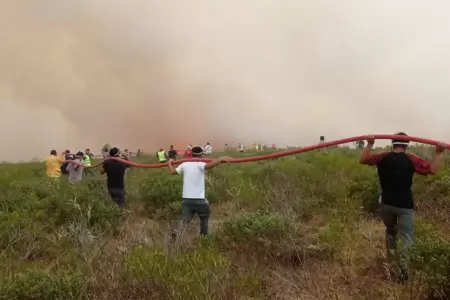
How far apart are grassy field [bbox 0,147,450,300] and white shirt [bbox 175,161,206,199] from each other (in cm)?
69

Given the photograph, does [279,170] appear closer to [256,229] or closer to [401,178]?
[256,229]

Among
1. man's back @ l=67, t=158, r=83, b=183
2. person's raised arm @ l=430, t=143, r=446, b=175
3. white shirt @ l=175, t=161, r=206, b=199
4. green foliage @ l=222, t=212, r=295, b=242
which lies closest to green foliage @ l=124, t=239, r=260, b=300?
green foliage @ l=222, t=212, r=295, b=242

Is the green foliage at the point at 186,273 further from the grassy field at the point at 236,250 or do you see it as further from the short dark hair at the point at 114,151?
the short dark hair at the point at 114,151

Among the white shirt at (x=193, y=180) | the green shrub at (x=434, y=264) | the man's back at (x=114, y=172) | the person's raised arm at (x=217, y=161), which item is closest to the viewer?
the green shrub at (x=434, y=264)

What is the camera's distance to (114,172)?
9898mm

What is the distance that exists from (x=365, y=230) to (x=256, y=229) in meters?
1.96

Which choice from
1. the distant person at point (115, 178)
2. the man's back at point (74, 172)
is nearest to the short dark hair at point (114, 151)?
the distant person at point (115, 178)

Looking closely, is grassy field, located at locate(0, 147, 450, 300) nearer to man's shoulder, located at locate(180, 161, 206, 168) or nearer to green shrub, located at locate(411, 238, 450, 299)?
green shrub, located at locate(411, 238, 450, 299)

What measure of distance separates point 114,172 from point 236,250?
4.49m

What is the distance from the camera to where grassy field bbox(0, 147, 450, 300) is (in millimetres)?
4629

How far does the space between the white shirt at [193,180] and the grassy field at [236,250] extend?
693 mm

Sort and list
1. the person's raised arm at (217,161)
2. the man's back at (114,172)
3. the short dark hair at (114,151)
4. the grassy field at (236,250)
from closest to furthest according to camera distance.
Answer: the grassy field at (236,250)
the person's raised arm at (217,161)
the man's back at (114,172)
the short dark hair at (114,151)

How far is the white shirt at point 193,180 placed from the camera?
7.46 meters

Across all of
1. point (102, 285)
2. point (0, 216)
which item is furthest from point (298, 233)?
point (0, 216)
